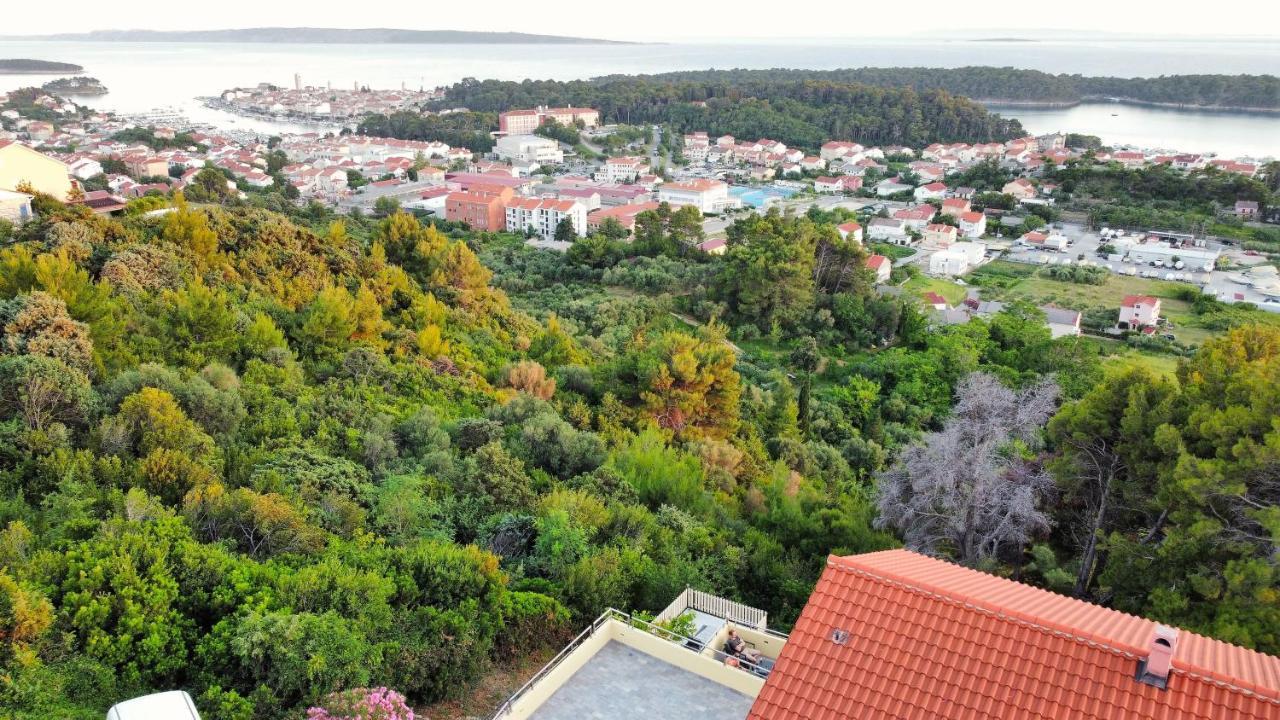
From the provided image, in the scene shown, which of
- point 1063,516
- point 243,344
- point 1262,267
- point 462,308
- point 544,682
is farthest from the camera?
point 1262,267

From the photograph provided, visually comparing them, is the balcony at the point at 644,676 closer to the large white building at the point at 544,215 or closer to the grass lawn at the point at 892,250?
the grass lawn at the point at 892,250

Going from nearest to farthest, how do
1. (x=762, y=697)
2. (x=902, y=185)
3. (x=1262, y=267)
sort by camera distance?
(x=762, y=697)
(x=1262, y=267)
(x=902, y=185)

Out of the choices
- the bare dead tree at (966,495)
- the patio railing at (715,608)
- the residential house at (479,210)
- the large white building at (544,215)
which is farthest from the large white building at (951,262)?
the patio railing at (715,608)

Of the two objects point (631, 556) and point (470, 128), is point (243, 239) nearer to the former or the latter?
point (631, 556)

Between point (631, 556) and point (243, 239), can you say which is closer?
point (631, 556)

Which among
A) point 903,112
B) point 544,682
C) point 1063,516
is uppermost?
point 903,112

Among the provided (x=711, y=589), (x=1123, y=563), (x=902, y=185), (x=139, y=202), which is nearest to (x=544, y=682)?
(x=711, y=589)
